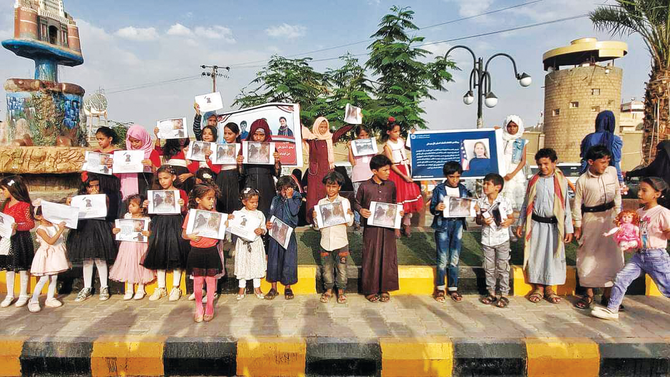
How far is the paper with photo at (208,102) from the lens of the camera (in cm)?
632

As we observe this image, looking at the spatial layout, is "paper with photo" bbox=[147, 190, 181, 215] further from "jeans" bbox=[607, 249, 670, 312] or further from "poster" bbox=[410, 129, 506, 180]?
"jeans" bbox=[607, 249, 670, 312]

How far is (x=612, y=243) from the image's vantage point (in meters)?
4.46

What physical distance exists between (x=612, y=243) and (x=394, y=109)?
478 inches

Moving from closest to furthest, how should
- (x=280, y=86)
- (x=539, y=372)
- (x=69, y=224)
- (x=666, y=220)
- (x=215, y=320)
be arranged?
(x=539, y=372), (x=666, y=220), (x=215, y=320), (x=69, y=224), (x=280, y=86)

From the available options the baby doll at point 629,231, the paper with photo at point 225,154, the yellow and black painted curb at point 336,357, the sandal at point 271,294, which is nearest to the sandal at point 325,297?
the sandal at point 271,294

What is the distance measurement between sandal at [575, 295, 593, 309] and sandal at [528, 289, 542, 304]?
39 cm

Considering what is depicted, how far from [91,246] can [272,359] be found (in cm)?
283

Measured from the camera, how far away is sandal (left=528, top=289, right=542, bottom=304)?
4641mm

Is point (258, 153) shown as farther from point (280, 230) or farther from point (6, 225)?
point (6, 225)

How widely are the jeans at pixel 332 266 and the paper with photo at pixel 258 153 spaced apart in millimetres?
1469

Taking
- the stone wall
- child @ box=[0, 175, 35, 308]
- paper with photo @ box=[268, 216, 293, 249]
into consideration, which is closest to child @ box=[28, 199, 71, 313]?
child @ box=[0, 175, 35, 308]

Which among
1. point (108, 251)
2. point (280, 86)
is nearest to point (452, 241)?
point (108, 251)

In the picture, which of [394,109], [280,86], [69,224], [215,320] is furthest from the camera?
[280,86]

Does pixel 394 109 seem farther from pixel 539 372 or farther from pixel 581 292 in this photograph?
pixel 539 372
